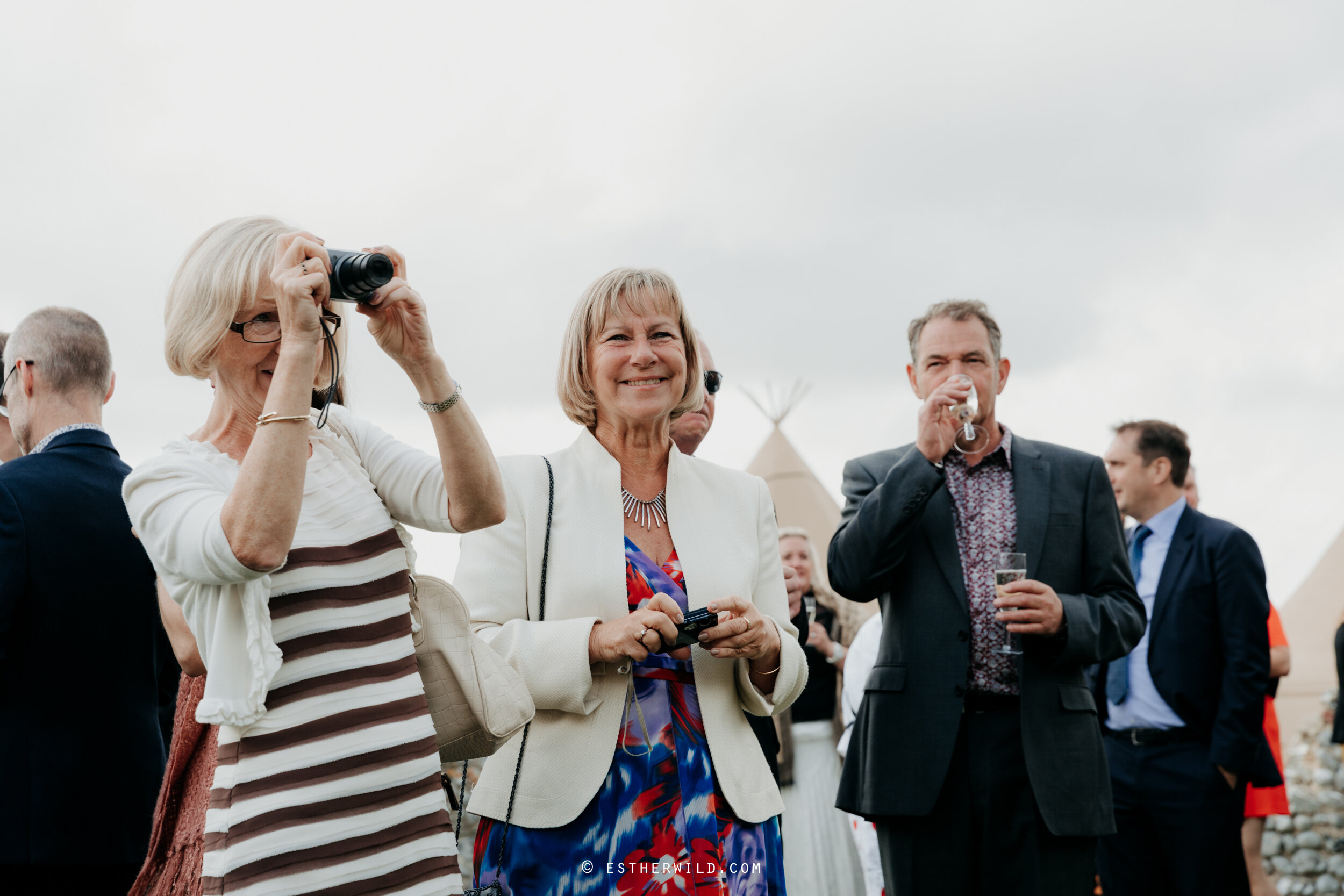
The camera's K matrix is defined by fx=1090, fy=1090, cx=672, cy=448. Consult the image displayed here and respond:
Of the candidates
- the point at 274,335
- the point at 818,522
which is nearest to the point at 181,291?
the point at 274,335

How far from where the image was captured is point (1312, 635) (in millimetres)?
12664

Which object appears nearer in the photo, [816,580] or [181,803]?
[181,803]

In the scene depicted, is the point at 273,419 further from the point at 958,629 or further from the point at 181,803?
the point at 958,629

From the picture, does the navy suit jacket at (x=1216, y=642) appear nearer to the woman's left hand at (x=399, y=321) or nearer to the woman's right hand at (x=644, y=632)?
the woman's right hand at (x=644, y=632)

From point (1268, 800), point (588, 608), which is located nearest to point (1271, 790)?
point (1268, 800)

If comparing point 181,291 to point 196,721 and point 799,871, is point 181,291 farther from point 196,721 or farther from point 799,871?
point 799,871

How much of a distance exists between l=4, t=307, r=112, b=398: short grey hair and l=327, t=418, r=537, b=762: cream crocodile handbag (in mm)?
1533

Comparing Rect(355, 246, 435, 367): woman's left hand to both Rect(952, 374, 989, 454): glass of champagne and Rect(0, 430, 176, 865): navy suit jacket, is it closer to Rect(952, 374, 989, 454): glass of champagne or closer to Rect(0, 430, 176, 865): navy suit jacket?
Rect(0, 430, 176, 865): navy suit jacket

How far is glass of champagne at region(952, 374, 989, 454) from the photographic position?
323cm

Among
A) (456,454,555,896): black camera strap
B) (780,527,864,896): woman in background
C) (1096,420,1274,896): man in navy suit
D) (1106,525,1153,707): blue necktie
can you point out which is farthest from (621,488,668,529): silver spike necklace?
(1106,525,1153,707): blue necktie

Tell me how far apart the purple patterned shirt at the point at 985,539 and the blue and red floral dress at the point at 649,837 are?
3.50 feet

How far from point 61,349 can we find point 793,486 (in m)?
12.9

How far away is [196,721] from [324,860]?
35 centimetres

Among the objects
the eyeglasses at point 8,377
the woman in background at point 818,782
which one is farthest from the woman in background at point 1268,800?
the eyeglasses at point 8,377
